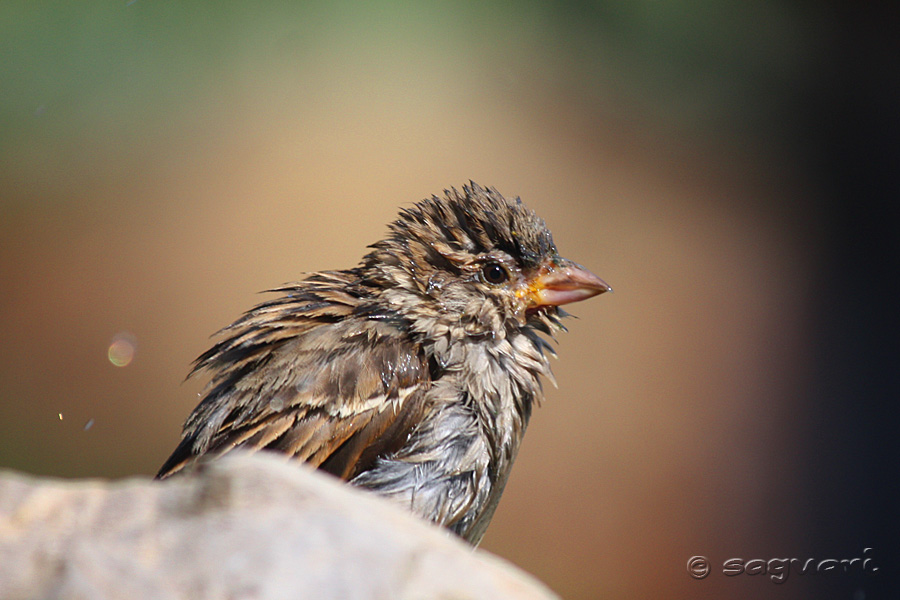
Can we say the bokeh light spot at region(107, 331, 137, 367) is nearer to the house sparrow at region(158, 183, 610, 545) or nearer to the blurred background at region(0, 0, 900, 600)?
the blurred background at region(0, 0, 900, 600)

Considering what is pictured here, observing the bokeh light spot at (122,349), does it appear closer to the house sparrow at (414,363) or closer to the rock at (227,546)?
the house sparrow at (414,363)

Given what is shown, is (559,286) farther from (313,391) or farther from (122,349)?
(122,349)

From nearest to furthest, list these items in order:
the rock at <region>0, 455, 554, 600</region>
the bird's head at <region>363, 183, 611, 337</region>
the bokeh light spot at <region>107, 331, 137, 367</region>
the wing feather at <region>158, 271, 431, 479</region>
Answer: the rock at <region>0, 455, 554, 600</region> → the wing feather at <region>158, 271, 431, 479</region> → the bird's head at <region>363, 183, 611, 337</region> → the bokeh light spot at <region>107, 331, 137, 367</region>

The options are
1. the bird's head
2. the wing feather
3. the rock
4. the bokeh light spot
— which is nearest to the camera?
the rock

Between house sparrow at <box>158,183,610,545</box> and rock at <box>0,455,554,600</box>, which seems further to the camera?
Answer: house sparrow at <box>158,183,610,545</box>

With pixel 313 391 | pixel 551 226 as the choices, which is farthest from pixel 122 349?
pixel 313 391

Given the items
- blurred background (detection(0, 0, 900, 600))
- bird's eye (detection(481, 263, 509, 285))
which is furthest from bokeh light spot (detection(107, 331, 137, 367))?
bird's eye (detection(481, 263, 509, 285))
